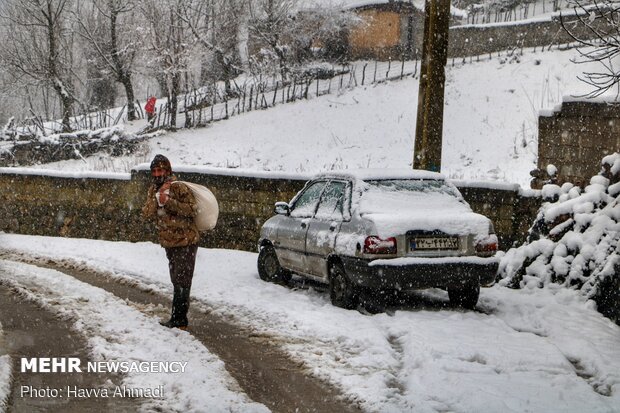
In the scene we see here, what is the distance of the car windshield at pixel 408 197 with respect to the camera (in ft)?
28.5

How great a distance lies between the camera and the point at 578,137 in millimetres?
14031

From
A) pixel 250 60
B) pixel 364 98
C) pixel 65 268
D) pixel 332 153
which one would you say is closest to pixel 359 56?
pixel 250 60

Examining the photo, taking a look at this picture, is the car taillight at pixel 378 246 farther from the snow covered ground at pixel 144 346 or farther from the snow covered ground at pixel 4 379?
the snow covered ground at pixel 4 379

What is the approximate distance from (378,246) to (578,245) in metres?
3.26

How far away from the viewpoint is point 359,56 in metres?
48.3

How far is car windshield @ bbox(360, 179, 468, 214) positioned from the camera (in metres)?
8.68

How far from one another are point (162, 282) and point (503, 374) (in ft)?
20.2

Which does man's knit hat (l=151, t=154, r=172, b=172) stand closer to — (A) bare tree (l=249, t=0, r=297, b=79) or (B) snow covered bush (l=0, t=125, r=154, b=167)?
(B) snow covered bush (l=0, t=125, r=154, b=167)

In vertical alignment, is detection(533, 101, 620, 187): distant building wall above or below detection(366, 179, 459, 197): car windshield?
above

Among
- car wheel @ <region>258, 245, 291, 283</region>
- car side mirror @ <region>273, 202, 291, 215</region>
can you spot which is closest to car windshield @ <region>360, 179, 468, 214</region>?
car side mirror @ <region>273, 202, 291, 215</region>

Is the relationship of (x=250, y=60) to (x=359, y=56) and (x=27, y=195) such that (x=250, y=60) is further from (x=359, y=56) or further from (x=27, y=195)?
(x=27, y=195)

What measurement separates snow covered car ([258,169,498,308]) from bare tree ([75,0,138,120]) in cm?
3120

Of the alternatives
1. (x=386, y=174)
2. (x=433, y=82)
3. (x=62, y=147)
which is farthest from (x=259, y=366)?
(x=62, y=147)

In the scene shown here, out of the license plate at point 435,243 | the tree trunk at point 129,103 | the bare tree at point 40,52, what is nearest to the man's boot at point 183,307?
the license plate at point 435,243
